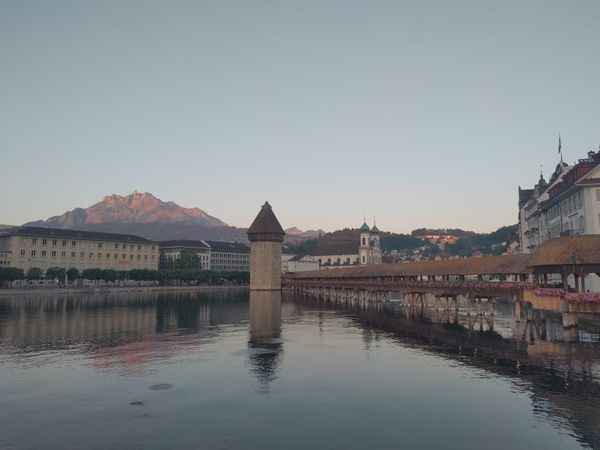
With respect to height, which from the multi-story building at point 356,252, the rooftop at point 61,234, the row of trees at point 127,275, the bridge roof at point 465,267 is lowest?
the row of trees at point 127,275

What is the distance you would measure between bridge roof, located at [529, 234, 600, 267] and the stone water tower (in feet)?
282

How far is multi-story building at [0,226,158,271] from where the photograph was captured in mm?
126213

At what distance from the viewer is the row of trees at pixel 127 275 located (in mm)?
109731

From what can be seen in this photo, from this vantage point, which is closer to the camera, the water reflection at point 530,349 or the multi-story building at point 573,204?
the water reflection at point 530,349

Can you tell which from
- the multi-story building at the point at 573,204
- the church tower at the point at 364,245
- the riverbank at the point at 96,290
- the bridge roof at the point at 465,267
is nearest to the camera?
the bridge roof at the point at 465,267

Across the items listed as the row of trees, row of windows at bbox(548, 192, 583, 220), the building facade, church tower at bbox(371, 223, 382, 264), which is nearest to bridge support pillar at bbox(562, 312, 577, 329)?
the building facade

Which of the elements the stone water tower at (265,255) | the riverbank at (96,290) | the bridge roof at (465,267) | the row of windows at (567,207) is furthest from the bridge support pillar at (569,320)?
the riverbank at (96,290)

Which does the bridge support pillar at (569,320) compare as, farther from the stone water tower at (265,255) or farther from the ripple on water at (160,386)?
the stone water tower at (265,255)

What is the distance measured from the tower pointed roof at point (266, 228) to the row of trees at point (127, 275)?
33.1 m

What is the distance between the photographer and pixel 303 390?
69.8 ft

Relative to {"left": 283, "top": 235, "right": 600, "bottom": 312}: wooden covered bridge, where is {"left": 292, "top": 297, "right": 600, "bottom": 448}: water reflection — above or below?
below

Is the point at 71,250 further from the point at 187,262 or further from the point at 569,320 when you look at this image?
the point at 569,320

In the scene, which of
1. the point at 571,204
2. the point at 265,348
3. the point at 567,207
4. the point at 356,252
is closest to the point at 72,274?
the point at 356,252

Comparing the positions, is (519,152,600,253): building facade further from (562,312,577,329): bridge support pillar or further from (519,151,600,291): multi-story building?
(562,312,577,329): bridge support pillar
